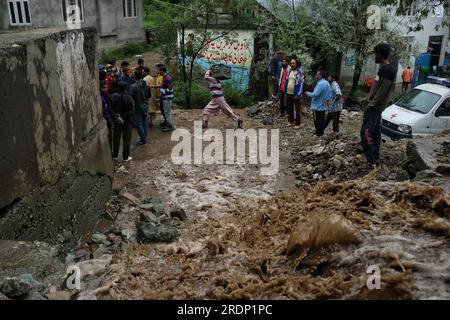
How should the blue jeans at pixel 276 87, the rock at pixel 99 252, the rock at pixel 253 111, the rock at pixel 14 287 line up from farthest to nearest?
the blue jeans at pixel 276 87 → the rock at pixel 253 111 → the rock at pixel 99 252 → the rock at pixel 14 287

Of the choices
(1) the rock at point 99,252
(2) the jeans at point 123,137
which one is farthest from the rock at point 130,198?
(1) the rock at point 99,252

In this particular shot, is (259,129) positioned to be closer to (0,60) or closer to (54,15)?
(0,60)

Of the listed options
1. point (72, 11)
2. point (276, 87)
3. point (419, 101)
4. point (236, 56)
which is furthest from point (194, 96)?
point (72, 11)

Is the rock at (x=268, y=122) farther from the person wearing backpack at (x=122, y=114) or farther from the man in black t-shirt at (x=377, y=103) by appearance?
the man in black t-shirt at (x=377, y=103)

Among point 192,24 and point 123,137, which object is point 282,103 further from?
point 123,137

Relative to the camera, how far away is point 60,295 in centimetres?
316

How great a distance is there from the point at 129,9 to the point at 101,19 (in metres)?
3.25

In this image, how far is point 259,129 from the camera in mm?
10758

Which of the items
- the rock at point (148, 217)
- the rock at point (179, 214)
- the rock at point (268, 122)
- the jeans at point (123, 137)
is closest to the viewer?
the rock at point (148, 217)

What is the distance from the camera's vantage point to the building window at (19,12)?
18.5m

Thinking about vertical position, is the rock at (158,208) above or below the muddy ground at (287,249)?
below

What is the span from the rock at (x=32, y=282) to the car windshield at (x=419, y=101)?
9.08 meters

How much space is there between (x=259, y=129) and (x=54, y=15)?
43.0 ft
